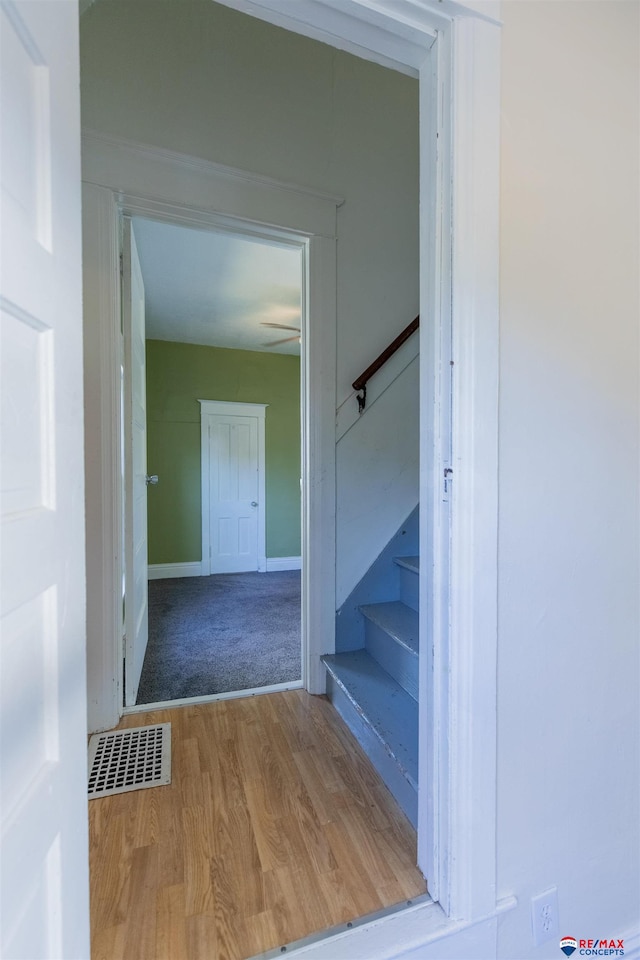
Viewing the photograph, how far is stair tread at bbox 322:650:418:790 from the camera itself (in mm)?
1284

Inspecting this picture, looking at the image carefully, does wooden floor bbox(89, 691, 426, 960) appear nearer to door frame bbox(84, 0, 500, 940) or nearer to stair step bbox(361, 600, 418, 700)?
door frame bbox(84, 0, 500, 940)

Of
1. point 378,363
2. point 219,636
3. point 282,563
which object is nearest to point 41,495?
point 378,363

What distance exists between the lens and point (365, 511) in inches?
79.6

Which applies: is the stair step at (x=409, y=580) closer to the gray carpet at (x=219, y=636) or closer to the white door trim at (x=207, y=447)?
the gray carpet at (x=219, y=636)

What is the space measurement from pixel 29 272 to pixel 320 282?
5.24 feet

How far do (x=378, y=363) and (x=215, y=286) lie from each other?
6.84ft

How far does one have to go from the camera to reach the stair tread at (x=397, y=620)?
5.35ft

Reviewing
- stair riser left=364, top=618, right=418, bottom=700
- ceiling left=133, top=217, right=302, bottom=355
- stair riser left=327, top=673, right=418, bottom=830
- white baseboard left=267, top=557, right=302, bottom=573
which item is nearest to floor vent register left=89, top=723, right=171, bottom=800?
stair riser left=327, top=673, right=418, bottom=830

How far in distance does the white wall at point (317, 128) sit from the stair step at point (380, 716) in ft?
1.15

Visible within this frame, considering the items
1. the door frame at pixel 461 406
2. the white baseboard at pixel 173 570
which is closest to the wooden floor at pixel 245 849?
the door frame at pixel 461 406

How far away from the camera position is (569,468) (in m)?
0.93

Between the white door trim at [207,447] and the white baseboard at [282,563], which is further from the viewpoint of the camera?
the white baseboard at [282,563]
